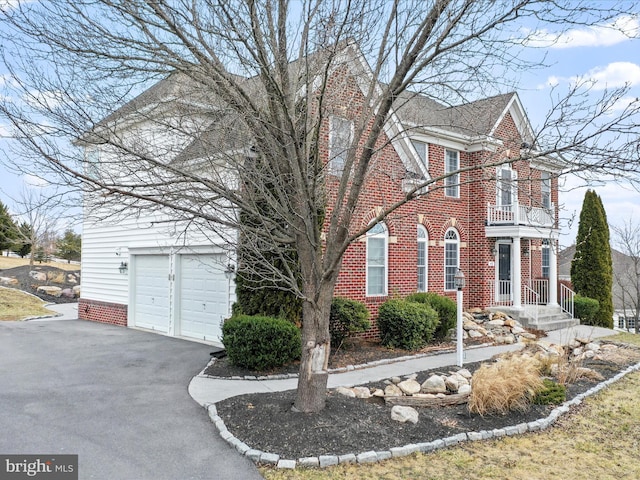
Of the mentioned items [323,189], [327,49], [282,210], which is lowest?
[282,210]

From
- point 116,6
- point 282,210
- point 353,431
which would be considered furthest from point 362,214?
point 116,6

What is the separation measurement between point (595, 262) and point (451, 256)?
24.5 feet

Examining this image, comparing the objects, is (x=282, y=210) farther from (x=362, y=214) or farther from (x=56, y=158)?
(x=362, y=214)

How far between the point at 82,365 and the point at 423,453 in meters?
7.15

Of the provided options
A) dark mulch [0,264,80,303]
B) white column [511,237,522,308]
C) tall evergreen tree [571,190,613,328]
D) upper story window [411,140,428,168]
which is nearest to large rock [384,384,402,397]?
upper story window [411,140,428,168]

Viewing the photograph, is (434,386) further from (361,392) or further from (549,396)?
(549,396)

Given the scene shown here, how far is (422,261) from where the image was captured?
14578 mm

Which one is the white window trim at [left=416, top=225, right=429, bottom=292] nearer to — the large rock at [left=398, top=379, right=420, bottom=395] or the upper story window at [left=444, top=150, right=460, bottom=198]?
the upper story window at [left=444, top=150, right=460, bottom=198]

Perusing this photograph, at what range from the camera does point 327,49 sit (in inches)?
214

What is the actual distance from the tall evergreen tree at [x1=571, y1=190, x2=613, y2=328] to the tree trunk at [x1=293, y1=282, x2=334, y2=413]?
1633 centimetres

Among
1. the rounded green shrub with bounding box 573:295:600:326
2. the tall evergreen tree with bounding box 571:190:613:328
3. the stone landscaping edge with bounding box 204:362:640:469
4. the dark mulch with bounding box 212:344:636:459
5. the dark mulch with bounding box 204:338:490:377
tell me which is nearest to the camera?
the stone landscaping edge with bounding box 204:362:640:469

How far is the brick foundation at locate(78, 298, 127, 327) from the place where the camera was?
15.0 meters

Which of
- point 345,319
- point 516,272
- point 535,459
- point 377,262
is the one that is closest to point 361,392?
point 535,459

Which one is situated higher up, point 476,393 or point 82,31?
point 82,31
